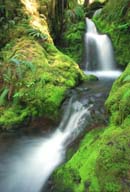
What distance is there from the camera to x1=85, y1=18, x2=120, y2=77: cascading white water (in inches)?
429

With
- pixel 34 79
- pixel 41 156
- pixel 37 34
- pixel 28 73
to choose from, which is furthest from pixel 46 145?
pixel 37 34

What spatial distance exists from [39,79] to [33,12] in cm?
356

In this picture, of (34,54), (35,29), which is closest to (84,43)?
(35,29)

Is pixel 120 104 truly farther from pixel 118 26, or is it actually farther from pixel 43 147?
pixel 118 26

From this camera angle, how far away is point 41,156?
17.3 feet

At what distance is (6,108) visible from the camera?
6531 mm

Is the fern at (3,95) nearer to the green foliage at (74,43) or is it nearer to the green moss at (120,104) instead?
the green moss at (120,104)

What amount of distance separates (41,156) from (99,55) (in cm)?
685

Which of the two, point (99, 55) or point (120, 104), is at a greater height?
point (120, 104)

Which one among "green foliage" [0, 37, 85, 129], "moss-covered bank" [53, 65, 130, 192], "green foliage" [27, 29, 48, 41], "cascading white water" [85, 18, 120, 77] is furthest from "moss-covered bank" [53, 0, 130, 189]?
"cascading white water" [85, 18, 120, 77]

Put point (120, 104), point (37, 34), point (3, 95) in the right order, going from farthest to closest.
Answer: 1. point (37, 34)
2. point (3, 95)
3. point (120, 104)

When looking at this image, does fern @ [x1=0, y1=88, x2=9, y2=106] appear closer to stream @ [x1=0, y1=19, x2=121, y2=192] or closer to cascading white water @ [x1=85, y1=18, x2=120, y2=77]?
stream @ [x1=0, y1=19, x2=121, y2=192]

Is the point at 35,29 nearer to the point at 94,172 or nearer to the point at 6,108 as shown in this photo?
the point at 6,108

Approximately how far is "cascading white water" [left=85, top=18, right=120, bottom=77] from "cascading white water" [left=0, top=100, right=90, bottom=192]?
4.64 meters
